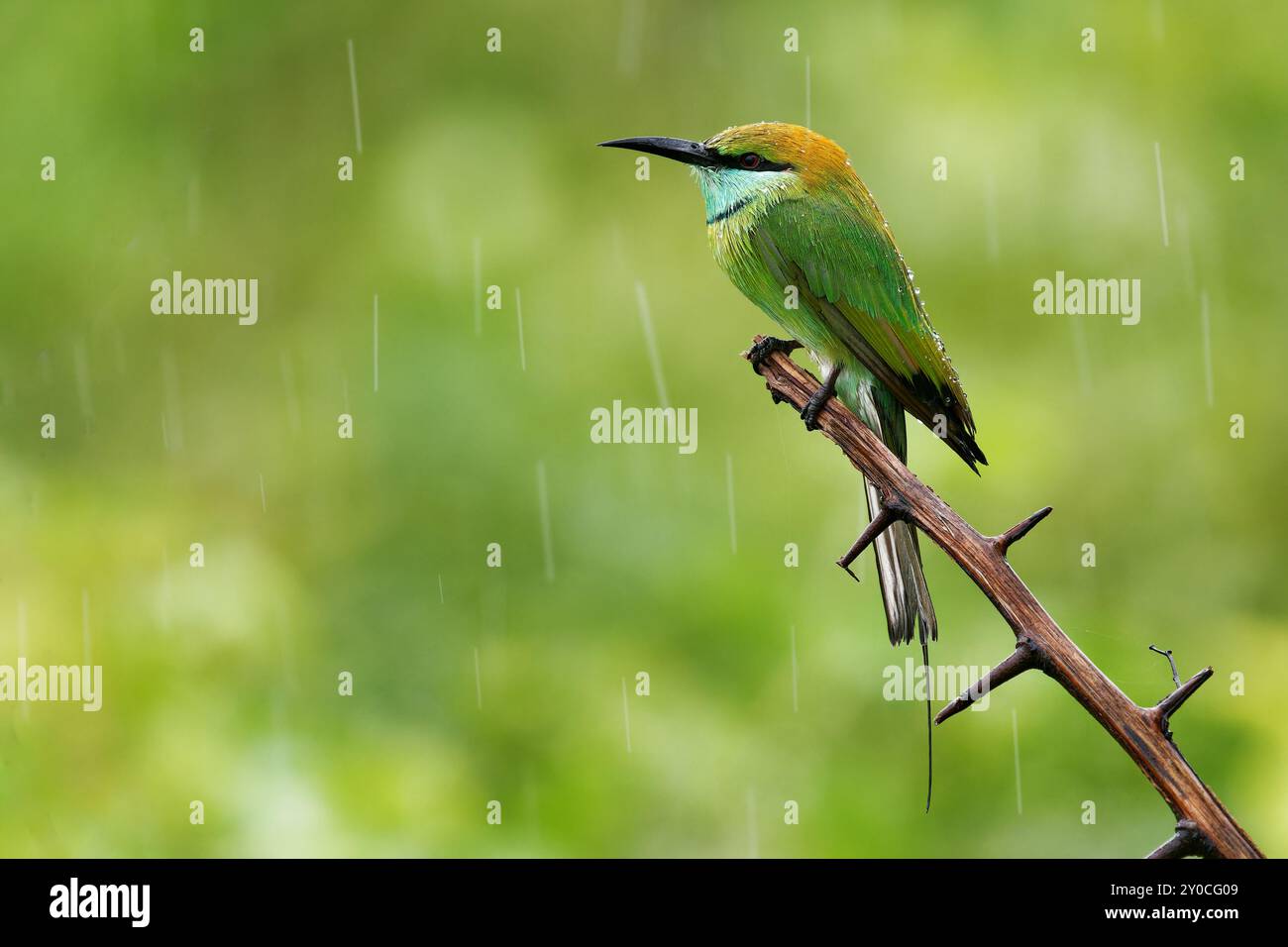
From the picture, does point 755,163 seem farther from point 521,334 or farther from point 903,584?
point 521,334

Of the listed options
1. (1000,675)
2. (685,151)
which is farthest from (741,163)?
(1000,675)

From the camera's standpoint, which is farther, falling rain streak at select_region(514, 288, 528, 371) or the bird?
falling rain streak at select_region(514, 288, 528, 371)

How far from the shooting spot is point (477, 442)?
6.07 m

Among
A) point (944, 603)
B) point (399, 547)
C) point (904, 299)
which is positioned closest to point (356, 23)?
point (399, 547)

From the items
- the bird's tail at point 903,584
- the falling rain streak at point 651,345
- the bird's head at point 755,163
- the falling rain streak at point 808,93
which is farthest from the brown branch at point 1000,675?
the falling rain streak at point 808,93

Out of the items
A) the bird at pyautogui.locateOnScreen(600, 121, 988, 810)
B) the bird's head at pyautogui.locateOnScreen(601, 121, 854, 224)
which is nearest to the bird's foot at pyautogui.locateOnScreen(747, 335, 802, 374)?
the bird at pyautogui.locateOnScreen(600, 121, 988, 810)

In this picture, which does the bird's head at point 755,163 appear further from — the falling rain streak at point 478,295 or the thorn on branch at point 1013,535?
the falling rain streak at point 478,295

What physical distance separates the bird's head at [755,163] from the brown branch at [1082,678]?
1.04 m

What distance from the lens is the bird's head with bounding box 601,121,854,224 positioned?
311cm

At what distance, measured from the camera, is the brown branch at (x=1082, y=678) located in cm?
191

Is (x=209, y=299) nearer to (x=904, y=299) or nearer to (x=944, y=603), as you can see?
(x=944, y=603)

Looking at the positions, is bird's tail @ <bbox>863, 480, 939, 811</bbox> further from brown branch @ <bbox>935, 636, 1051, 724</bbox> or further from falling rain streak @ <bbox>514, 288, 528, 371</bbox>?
falling rain streak @ <bbox>514, 288, 528, 371</bbox>

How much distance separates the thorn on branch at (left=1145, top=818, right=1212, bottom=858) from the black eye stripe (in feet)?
5.92
